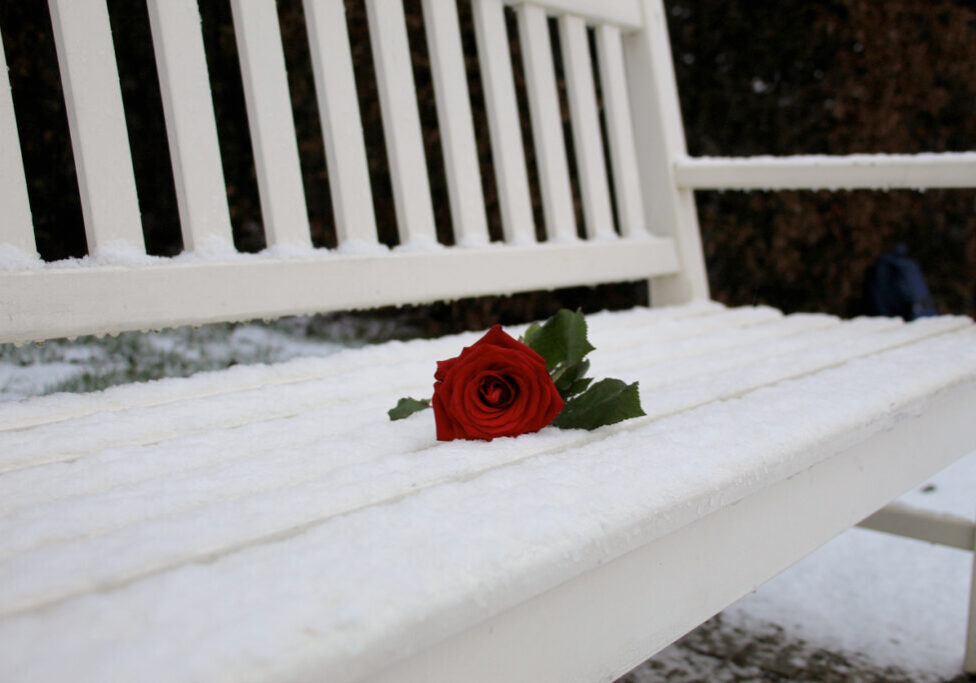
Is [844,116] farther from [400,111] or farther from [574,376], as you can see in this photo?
[574,376]

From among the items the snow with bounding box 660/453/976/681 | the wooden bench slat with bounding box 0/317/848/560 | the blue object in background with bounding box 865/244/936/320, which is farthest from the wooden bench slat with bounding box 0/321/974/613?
the blue object in background with bounding box 865/244/936/320

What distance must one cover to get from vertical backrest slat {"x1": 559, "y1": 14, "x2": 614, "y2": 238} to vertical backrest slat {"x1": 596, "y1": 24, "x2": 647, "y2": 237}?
5 centimetres

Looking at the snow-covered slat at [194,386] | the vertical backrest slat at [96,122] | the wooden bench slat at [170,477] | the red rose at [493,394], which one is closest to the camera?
the wooden bench slat at [170,477]

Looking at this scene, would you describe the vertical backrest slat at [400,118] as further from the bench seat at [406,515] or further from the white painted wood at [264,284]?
the bench seat at [406,515]

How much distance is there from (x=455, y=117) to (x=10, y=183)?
585 millimetres

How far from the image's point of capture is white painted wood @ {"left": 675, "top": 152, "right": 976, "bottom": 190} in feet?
3.72

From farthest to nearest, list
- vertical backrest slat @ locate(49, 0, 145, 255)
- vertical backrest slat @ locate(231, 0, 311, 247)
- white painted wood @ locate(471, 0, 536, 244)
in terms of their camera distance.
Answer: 1. white painted wood @ locate(471, 0, 536, 244)
2. vertical backrest slat @ locate(231, 0, 311, 247)
3. vertical backrest slat @ locate(49, 0, 145, 255)

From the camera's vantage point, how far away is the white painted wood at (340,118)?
991 millimetres

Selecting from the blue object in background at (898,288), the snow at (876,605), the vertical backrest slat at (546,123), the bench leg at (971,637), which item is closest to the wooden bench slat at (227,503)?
the vertical backrest slat at (546,123)

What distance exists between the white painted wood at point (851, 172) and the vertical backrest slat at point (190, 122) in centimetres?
82

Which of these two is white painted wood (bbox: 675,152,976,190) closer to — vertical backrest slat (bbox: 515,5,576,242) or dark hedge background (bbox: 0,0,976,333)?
vertical backrest slat (bbox: 515,5,576,242)

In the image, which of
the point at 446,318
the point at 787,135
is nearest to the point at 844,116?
the point at 787,135

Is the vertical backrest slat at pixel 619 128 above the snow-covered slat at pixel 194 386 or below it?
above

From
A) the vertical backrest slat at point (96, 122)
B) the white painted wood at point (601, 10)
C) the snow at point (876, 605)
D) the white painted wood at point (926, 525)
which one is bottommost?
the snow at point (876, 605)
